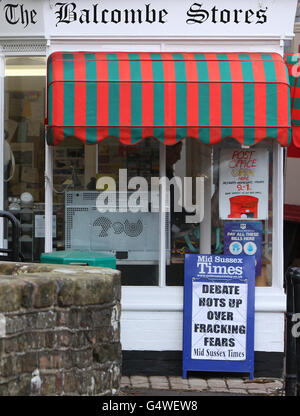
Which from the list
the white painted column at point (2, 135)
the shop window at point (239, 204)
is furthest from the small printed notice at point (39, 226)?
the shop window at point (239, 204)

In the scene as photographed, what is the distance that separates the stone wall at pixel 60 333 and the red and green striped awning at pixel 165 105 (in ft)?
9.45

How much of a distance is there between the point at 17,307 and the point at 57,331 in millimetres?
313

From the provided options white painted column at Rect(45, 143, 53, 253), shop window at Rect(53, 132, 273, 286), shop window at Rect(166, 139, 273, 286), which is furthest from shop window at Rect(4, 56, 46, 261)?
shop window at Rect(166, 139, 273, 286)

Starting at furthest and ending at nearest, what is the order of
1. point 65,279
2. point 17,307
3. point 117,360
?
point 117,360 → point 65,279 → point 17,307

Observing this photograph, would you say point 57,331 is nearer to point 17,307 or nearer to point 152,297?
point 17,307

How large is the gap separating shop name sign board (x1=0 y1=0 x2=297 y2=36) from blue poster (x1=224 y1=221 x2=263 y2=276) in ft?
6.38

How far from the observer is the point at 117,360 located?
13.3 feet

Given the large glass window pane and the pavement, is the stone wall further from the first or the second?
the large glass window pane

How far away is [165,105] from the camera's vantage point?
22.2 ft

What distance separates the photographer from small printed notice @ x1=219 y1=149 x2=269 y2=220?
7410 millimetres

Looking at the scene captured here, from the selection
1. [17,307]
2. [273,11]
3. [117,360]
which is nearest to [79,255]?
[117,360]

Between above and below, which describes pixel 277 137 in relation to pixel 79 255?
above

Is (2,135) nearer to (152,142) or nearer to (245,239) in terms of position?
(152,142)

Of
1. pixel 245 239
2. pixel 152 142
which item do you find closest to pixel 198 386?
pixel 245 239
